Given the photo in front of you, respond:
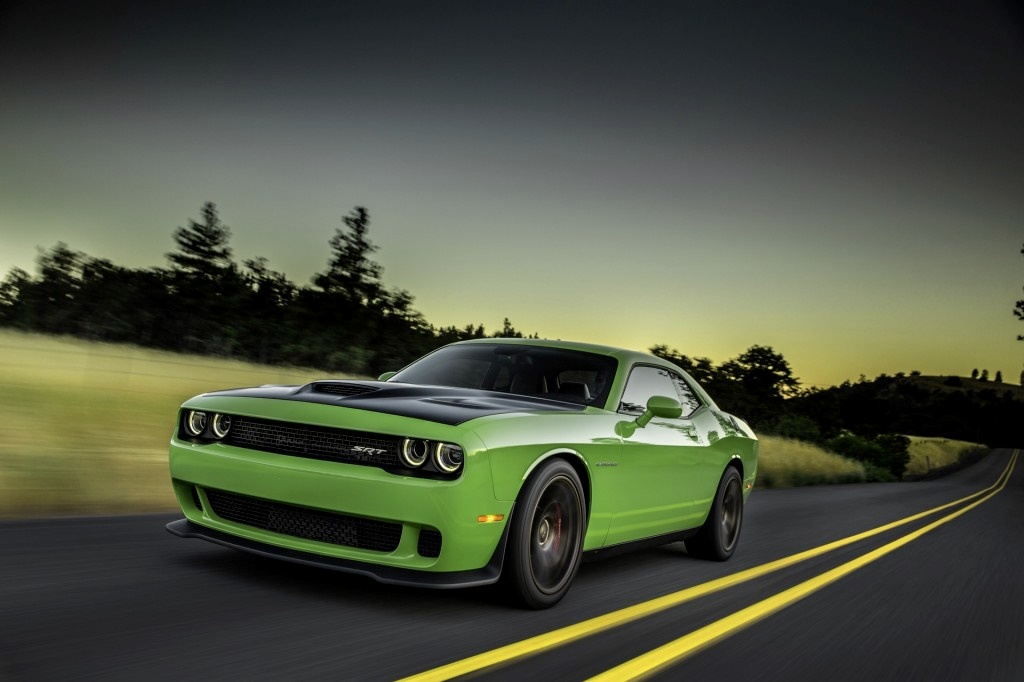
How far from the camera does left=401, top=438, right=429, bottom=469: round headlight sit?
414 cm

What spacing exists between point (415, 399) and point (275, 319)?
186 feet

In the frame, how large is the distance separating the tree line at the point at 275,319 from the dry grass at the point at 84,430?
25.5 m

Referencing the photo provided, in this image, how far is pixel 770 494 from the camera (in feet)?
50.4

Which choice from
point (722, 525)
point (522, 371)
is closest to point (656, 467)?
point (522, 371)

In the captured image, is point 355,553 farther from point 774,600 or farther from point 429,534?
point 774,600

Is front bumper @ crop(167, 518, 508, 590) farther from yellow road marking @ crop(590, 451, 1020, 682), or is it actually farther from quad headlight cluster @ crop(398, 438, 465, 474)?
yellow road marking @ crop(590, 451, 1020, 682)

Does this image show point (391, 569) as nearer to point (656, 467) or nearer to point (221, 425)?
point (221, 425)

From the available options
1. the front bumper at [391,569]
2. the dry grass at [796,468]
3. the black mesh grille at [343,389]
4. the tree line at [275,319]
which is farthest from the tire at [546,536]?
the tree line at [275,319]

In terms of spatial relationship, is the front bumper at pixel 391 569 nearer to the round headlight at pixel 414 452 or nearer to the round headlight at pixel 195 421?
the round headlight at pixel 414 452

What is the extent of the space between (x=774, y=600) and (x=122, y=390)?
38.9 ft

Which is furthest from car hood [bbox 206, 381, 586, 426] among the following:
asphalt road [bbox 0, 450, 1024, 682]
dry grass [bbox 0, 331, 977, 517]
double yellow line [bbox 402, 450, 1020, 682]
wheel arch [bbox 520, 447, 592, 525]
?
dry grass [bbox 0, 331, 977, 517]

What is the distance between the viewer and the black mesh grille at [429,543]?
4121mm

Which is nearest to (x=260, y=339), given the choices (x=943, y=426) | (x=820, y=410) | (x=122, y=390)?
(x=122, y=390)

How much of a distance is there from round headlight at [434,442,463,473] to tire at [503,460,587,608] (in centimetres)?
46
